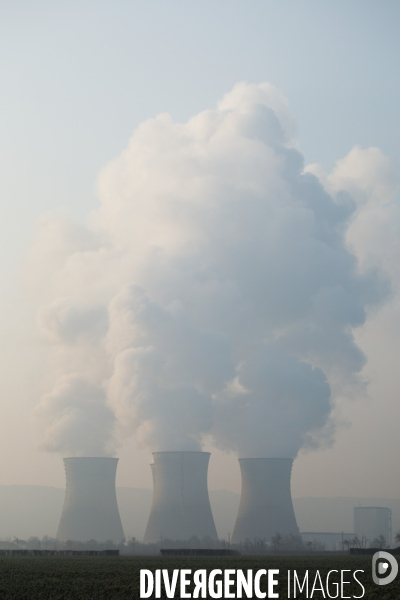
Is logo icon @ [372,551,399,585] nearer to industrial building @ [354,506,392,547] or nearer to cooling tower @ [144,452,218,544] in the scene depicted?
cooling tower @ [144,452,218,544]

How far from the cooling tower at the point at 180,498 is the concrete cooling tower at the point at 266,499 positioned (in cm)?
165

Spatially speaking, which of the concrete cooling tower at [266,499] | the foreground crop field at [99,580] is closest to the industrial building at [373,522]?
the concrete cooling tower at [266,499]

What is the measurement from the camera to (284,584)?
54.0ft

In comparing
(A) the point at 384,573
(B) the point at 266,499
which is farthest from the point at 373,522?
(A) the point at 384,573

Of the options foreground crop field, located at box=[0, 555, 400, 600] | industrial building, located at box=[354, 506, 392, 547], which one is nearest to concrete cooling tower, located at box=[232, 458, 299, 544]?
foreground crop field, located at box=[0, 555, 400, 600]

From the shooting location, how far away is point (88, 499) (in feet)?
104

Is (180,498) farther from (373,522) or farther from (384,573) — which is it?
(373,522)

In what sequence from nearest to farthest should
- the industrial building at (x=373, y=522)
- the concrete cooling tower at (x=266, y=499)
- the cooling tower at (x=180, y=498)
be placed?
the cooling tower at (x=180, y=498), the concrete cooling tower at (x=266, y=499), the industrial building at (x=373, y=522)

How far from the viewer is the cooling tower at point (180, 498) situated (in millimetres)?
30922

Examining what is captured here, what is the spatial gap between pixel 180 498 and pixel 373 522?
39.6 meters

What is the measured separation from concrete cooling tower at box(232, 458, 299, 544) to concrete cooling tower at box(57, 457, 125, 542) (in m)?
5.83

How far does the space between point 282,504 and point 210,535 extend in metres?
3.50

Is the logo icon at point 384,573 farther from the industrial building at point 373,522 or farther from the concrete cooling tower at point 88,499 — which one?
the industrial building at point 373,522

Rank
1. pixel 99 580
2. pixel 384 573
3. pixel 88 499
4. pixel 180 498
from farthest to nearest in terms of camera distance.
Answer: pixel 88 499, pixel 180 498, pixel 384 573, pixel 99 580
